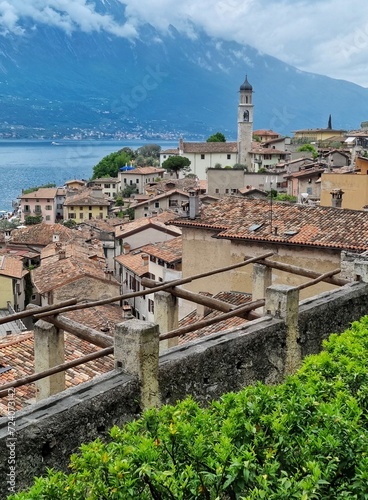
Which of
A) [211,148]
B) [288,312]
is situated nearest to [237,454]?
[288,312]

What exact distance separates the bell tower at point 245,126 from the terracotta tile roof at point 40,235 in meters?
53.0

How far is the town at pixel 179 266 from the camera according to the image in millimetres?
11242

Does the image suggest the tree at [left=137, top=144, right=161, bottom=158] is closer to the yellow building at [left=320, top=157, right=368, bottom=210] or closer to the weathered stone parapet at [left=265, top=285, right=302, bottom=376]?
the yellow building at [left=320, top=157, right=368, bottom=210]

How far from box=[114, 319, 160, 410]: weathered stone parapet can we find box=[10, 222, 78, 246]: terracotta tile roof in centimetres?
6635

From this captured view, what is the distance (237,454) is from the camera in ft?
17.0

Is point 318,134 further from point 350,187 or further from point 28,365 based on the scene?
point 28,365

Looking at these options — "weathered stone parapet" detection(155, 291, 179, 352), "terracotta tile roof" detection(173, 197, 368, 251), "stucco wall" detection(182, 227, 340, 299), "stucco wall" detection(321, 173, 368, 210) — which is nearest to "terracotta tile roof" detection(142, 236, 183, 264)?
"stucco wall" detection(321, 173, 368, 210)

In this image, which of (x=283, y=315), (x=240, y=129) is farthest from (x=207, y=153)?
(x=283, y=315)

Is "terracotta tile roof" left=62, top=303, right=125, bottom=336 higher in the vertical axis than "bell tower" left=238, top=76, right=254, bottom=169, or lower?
lower

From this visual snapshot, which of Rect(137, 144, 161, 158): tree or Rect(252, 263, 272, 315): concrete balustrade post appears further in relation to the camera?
Rect(137, 144, 161, 158): tree

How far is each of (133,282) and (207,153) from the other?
83.3m

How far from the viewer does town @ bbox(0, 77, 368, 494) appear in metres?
11.2

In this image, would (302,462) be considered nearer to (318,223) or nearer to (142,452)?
(142,452)

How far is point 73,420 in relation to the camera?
6965 millimetres
